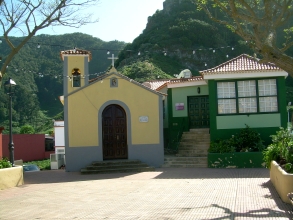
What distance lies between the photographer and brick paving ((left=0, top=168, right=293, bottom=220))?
8164 mm

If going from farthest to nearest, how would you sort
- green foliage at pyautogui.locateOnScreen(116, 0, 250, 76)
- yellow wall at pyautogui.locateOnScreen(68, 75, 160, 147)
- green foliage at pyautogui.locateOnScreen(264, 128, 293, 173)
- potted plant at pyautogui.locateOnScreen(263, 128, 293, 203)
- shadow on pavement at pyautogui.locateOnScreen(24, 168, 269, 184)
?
green foliage at pyautogui.locateOnScreen(116, 0, 250, 76) → yellow wall at pyautogui.locateOnScreen(68, 75, 160, 147) → shadow on pavement at pyautogui.locateOnScreen(24, 168, 269, 184) → green foliage at pyautogui.locateOnScreen(264, 128, 293, 173) → potted plant at pyautogui.locateOnScreen(263, 128, 293, 203)

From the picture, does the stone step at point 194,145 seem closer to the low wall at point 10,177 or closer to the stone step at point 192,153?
the stone step at point 192,153

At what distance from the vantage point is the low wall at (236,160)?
16.5 m

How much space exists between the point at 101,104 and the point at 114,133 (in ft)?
4.95

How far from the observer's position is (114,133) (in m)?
18.2

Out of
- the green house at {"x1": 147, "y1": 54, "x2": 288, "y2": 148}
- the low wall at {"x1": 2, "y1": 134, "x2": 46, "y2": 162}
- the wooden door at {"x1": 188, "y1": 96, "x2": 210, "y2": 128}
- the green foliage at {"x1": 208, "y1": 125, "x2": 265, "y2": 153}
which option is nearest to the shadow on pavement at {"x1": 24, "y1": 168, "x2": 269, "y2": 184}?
the green foliage at {"x1": 208, "y1": 125, "x2": 265, "y2": 153}

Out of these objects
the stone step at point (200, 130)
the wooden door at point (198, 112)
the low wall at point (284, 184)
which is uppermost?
the wooden door at point (198, 112)

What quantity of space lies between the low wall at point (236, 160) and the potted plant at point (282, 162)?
4107mm

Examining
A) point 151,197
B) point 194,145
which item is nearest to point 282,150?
point 151,197

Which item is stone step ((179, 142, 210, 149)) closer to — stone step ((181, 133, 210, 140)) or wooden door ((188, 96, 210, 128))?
stone step ((181, 133, 210, 140))

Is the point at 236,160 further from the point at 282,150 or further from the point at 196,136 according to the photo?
the point at 282,150

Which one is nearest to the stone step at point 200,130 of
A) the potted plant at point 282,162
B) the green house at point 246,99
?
the green house at point 246,99

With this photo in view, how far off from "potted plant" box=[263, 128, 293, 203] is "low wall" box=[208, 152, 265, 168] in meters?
4.11

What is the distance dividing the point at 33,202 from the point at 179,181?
5.02 metres
